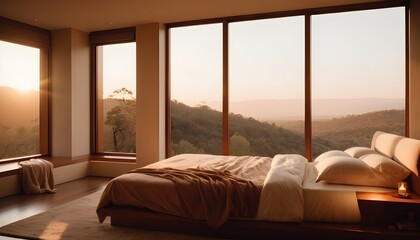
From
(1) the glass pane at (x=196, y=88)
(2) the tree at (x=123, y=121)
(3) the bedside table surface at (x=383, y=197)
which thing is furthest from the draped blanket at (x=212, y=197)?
(2) the tree at (x=123, y=121)

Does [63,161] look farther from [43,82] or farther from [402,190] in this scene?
[402,190]

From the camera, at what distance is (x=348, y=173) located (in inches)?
123

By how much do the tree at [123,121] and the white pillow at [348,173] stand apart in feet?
14.0

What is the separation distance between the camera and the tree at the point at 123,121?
21.6 ft

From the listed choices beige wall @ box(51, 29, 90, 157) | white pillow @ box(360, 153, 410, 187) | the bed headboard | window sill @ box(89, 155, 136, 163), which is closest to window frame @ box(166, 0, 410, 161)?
→ window sill @ box(89, 155, 136, 163)

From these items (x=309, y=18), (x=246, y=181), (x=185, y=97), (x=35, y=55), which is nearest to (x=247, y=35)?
(x=309, y=18)

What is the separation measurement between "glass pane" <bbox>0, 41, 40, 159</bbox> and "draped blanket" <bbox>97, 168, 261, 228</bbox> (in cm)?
381

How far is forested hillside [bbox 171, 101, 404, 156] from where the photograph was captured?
5348 millimetres

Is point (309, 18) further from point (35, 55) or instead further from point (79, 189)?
point (35, 55)

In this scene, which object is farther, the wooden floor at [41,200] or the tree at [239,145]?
the tree at [239,145]

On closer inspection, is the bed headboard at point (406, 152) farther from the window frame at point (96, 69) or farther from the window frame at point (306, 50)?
the window frame at point (96, 69)

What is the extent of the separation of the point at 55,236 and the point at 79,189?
2.08 metres

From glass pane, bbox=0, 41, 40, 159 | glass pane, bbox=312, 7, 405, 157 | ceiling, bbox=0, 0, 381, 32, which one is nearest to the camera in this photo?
ceiling, bbox=0, 0, 381, 32

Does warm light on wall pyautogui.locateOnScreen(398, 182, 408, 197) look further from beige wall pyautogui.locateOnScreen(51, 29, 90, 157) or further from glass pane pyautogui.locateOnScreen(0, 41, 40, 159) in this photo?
glass pane pyautogui.locateOnScreen(0, 41, 40, 159)
